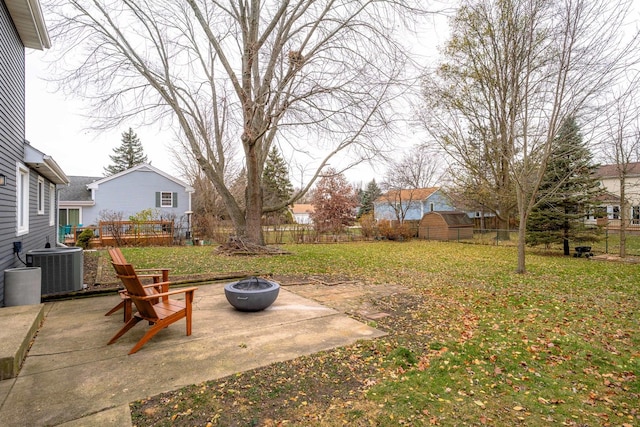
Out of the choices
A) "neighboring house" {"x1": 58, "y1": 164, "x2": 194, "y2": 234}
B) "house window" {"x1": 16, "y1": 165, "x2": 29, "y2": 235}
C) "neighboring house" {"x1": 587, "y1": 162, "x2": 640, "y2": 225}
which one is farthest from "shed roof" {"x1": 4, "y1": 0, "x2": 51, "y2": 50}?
"neighboring house" {"x1": 587, "y1": 162, "x2": 640, "y2": 225}

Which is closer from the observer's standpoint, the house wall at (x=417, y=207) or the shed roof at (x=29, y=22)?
the shed roof at (x=29, y=22)

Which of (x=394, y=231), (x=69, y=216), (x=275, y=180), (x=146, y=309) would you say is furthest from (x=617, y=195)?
(x=69, y=216)

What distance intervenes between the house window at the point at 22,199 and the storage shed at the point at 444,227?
786 inches

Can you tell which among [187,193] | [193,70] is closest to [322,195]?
[187,193]

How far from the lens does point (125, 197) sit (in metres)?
23.0

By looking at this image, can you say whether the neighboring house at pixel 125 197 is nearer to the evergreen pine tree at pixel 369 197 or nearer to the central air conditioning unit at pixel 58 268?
the central air conditioning unit at pixel 58 268

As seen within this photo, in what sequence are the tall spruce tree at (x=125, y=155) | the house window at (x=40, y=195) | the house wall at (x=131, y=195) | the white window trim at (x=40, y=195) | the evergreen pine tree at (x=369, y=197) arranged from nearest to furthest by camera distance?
the white window trim at (x=40, y=195) → the house window at (x=40, y=195) → the house wall at (x=131, y=195) → the tall spruce tree at (x=125, y=155) → the evergreen pine tree at (x=369, y=197)

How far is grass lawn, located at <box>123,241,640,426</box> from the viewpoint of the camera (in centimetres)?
262

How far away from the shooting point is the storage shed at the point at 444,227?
21.5m

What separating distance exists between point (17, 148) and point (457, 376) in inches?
335

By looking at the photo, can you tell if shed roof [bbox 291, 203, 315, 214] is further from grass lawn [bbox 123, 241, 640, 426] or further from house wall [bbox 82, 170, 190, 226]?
grass lawn [bbox 123, 241, 640, 426]

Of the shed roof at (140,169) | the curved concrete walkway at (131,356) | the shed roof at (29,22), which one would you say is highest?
the shed roof at (29,22)

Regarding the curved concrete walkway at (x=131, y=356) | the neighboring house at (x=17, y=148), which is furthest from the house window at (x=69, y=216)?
the curved concrete walkway at (x=131, y=356)

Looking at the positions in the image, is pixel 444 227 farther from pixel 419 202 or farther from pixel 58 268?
pixel 58 268
